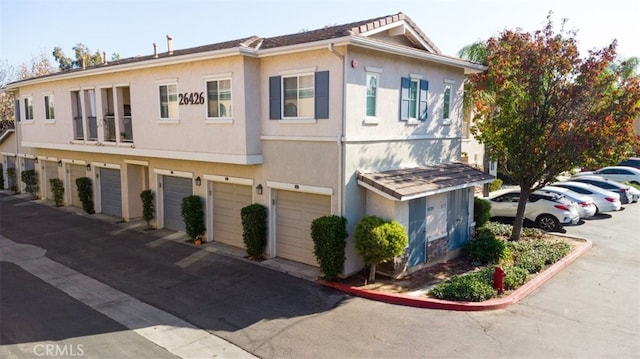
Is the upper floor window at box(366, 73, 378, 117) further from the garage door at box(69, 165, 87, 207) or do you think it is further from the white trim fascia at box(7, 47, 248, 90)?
the garage door at box(69, 165, 87, 207)

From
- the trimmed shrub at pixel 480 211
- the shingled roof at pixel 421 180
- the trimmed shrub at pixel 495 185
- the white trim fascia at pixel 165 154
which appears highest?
the white trim fascia at pixel 165 154

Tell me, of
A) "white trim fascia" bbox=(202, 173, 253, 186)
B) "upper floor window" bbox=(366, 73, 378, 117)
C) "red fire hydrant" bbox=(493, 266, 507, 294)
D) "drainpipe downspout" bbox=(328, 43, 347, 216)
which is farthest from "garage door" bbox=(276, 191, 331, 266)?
"red fire hydrant" bbox=(493, 266, 507, 294)

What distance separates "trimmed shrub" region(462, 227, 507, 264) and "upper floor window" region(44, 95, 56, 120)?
19.4m

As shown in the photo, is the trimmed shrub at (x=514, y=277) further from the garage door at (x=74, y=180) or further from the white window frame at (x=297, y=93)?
the garage door at (x=74, y=180)

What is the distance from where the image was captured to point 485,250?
1365 cm

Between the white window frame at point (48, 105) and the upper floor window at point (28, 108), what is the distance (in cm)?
193

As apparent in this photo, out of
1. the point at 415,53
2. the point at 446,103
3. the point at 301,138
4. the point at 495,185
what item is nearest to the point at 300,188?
the point at 301,138

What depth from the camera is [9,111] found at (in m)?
38.9

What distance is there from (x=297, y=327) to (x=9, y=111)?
40857mm

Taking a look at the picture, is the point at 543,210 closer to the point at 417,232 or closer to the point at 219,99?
the point at 417,232

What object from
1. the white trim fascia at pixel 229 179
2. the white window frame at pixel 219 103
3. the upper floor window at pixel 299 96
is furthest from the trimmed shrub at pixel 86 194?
the upper floor window at pixel 299 96

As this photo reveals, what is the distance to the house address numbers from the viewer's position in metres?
13.9

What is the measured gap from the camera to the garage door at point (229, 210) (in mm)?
14475

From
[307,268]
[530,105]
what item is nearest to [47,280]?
[307,268]
